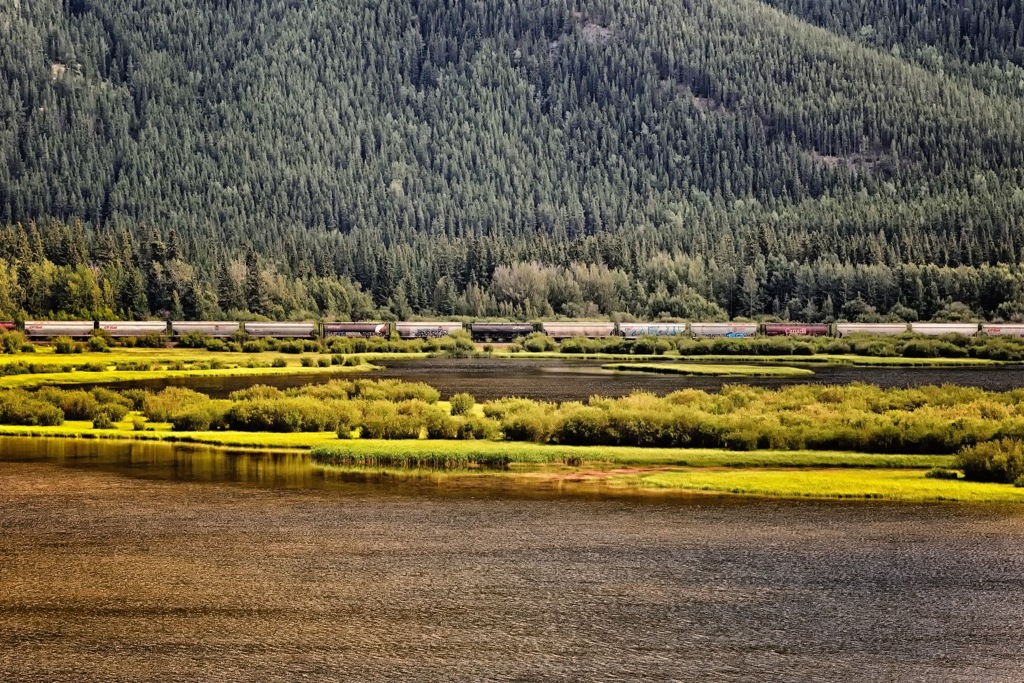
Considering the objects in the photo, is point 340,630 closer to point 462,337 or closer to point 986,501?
point 986,501

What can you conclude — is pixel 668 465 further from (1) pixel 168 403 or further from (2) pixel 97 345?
(2) pixel 97 345

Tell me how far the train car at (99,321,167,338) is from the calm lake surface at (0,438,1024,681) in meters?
150

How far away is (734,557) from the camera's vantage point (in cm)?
3372

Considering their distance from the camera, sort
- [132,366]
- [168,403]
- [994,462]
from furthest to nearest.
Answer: [132,366] < [168,403] < [994,462]

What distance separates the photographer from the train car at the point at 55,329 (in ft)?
596

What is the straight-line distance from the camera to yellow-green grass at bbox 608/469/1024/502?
43.0m

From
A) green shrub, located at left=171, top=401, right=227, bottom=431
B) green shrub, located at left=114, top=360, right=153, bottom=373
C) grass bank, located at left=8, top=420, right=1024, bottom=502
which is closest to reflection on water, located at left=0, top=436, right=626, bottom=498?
grass bank, located at left=8, top=420, right=1024, bottom=502

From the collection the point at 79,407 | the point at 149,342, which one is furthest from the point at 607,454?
the point at 149,342

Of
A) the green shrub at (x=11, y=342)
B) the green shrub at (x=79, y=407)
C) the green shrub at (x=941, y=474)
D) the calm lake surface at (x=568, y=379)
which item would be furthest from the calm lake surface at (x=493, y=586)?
the green shrub at (x=11, y=342)

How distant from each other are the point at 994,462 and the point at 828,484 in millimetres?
5478

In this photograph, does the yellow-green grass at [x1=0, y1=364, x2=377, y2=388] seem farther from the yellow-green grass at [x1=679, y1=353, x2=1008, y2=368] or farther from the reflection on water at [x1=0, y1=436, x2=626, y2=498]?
the yellow-green grass at [x1=679, y1=353, x2=1008, y2=368]

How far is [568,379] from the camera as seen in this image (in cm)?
11119

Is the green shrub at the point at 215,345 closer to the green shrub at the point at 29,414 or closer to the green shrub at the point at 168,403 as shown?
the green shrub at the point at 168,403

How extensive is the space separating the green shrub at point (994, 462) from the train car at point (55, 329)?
149371 mm
